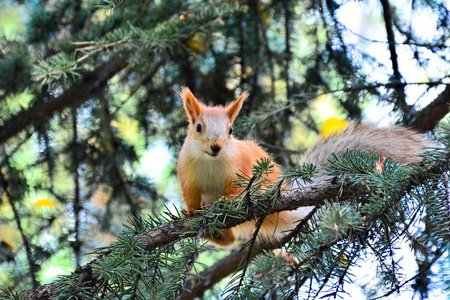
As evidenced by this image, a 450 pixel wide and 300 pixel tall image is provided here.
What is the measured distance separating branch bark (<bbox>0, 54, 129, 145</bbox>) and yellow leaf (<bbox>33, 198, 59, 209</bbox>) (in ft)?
1.16

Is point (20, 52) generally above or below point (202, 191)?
above

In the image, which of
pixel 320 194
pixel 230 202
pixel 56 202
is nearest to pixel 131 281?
pixel 230 202

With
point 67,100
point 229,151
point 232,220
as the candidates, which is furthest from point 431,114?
point 67,100

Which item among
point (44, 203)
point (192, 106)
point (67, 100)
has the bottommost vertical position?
point (192, 106)

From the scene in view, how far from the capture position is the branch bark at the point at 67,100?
2424 mm

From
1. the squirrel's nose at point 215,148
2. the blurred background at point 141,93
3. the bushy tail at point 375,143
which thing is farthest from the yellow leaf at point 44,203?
the bushy tail at point 375,143

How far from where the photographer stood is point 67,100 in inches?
98.0

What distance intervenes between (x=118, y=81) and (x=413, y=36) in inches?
62.1

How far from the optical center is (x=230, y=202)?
1.46 m

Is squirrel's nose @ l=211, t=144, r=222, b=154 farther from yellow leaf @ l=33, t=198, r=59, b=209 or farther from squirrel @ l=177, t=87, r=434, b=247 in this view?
yellow leaf @ l=33, t=198, r=59, b=209

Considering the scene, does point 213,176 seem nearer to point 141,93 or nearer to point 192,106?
point 192,106

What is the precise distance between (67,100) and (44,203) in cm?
54

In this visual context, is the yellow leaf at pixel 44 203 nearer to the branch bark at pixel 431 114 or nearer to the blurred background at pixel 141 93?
the blurred background at pixel 141 93

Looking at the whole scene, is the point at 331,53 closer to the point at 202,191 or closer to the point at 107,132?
the point at 202,191
